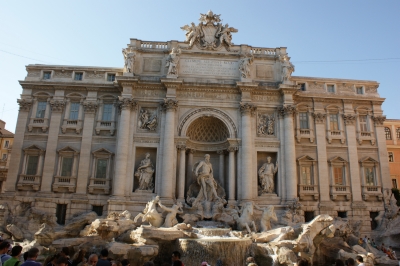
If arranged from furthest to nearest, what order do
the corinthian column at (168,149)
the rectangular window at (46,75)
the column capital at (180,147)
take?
the rectangular window at (46,75)
the column capital at (180,147)
the corinthian column at (168,149)

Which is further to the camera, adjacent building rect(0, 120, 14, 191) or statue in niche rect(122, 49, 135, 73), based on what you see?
adjacent building rect(0, 120, 14, 191)

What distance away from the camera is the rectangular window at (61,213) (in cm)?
2439

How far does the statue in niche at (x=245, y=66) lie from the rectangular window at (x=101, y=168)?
1254cm

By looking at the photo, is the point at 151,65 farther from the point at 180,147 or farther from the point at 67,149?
the point at 67,149

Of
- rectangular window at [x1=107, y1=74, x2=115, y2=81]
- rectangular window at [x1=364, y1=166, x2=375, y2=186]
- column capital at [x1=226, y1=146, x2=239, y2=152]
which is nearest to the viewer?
column capital at [x1=226, y1=146, x2=239, y2=152]

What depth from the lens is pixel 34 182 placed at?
24797 millimetres

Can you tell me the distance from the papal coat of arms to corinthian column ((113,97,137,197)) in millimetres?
7115

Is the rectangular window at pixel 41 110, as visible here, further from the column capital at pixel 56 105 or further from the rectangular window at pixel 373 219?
the rectangular window at pixel 373 219

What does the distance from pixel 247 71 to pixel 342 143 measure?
994cm

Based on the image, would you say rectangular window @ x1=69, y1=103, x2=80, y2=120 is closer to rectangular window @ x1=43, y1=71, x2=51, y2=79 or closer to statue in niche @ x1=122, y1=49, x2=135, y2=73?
rectangular window @ x1=43, y1=71, x2=51, y2=79

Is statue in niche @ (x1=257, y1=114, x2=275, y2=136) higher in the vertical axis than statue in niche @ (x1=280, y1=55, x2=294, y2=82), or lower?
lower

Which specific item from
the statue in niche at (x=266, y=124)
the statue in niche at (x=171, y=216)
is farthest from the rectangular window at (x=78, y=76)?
→ the statue in niche at (x=266, y=124)

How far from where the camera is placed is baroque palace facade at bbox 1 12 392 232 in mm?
24484

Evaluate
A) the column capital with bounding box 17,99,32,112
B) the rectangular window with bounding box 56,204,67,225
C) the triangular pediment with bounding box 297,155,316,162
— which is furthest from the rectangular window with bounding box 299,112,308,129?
the column capital with bounding box 17,99,32,112
